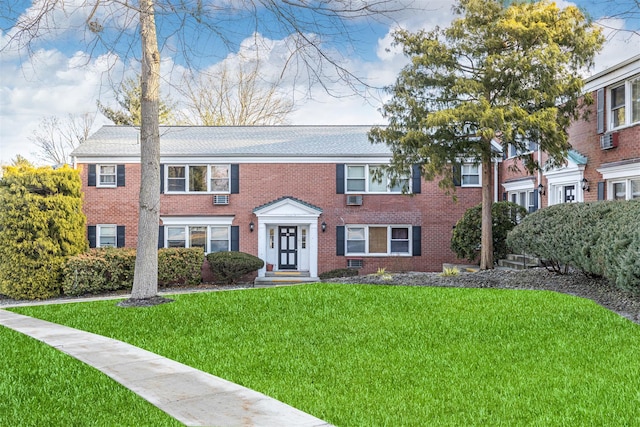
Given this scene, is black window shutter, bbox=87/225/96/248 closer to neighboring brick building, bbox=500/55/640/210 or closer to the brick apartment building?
the brick apartment building

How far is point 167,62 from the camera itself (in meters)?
9.98

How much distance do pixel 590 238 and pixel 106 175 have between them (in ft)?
58.1

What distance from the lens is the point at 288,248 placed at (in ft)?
75.0

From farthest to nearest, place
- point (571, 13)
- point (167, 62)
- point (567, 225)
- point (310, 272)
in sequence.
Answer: point (310, 272) → point (571, 13) → point (567, 225) → point (167, 62)

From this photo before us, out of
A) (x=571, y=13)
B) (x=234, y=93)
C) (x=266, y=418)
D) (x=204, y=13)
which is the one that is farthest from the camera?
(x=234, y=93)

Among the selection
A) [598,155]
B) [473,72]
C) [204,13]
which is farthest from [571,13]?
[204,13]

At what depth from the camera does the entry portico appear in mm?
22188

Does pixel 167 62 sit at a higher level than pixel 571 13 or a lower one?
lower

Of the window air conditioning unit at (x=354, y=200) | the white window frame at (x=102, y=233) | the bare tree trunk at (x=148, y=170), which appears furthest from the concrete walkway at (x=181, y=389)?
the window air conditioning unit at (x=354, y=200)

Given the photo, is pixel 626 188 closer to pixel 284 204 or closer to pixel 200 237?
pixel 284 204

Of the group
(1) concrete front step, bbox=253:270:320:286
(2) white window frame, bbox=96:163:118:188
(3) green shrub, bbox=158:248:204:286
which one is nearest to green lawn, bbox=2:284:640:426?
(3) green shrub, bbox=158:248:204:286

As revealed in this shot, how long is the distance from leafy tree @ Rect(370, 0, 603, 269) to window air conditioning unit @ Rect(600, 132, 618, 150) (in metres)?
0.99

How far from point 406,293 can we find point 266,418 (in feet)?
23.5

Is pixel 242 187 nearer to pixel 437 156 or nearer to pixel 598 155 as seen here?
pixel 437 156
